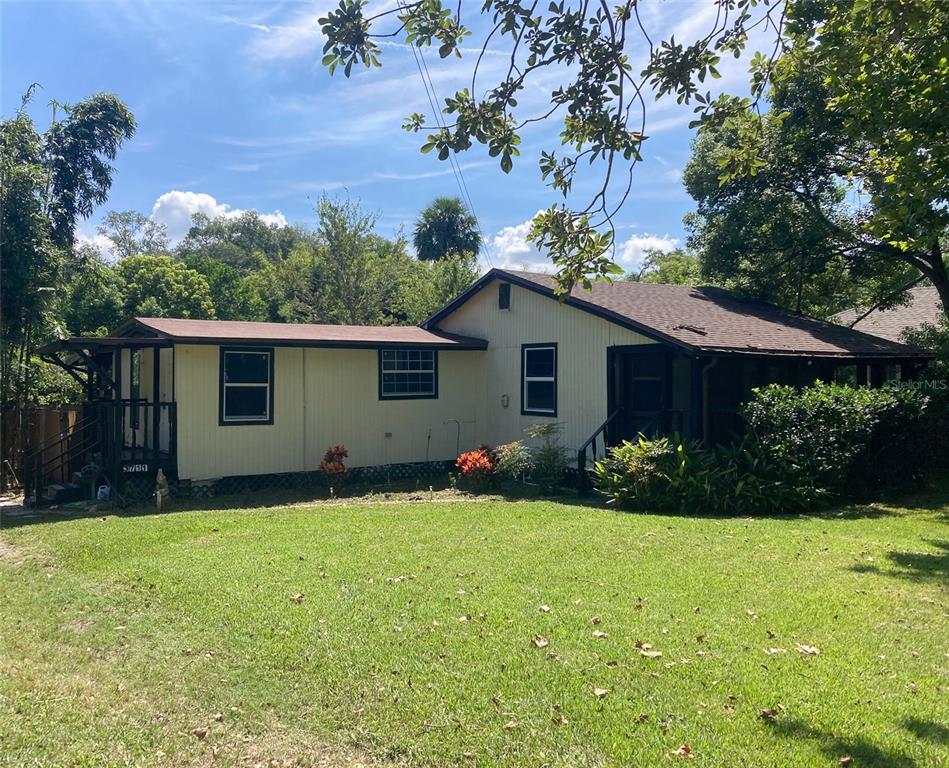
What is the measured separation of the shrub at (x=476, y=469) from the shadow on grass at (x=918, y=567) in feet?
22.5

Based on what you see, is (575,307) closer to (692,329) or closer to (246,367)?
(692,329)

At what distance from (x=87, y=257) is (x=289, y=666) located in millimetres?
14543

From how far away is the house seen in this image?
1268 centimetres

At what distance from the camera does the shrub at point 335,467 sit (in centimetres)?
1355

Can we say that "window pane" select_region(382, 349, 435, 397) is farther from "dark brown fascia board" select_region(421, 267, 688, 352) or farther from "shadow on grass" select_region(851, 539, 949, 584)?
"shadow on grass" select_region(851, 539, 949, 584)

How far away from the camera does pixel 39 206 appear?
13672 millimetres

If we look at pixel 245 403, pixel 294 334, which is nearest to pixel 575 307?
pixel 294 334

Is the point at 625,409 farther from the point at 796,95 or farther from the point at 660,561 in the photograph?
the point at 796,95

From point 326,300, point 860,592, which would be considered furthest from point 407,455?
point 326,300

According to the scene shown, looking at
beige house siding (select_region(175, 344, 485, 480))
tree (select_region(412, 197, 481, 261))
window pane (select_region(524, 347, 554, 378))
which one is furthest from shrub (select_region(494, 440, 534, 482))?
tree (select_region(412, 197, 481, 261))

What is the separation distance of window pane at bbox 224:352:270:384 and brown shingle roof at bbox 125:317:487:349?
1.34 ft

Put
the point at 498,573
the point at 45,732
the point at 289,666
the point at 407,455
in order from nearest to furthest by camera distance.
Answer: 1. the point at 45,732
2. the point at 289,666
3. the point at 498,573
4. the point at 407,455

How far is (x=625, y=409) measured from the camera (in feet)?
44.3

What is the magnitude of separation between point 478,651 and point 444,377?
11236 mm
